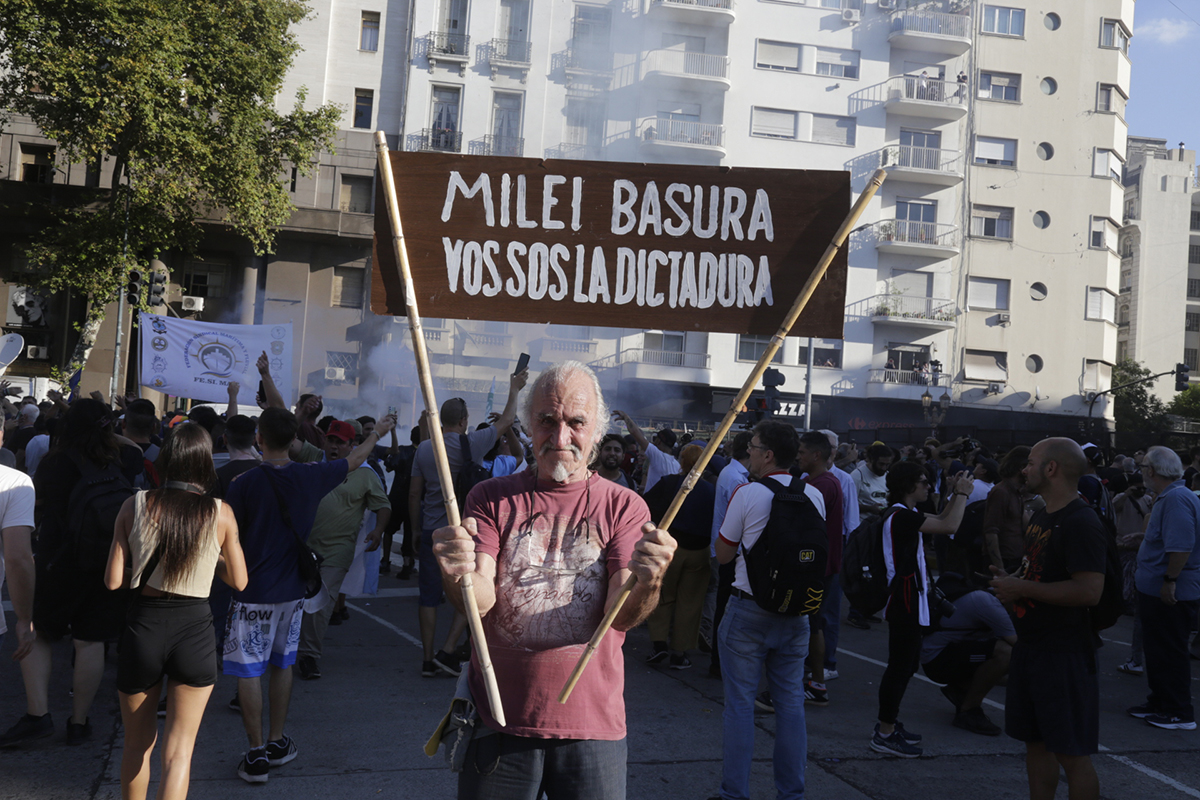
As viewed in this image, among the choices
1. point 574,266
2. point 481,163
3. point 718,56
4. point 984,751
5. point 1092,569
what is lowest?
point 984,751

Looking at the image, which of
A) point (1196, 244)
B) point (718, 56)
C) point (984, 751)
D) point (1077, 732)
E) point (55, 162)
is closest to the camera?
point (1077, 732)

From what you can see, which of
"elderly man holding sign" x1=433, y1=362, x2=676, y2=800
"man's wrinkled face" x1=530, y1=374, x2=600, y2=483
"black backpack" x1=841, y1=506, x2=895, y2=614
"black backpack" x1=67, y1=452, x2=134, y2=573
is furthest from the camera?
"black backpack" x1=841, y1=506, x2=895, y2=614

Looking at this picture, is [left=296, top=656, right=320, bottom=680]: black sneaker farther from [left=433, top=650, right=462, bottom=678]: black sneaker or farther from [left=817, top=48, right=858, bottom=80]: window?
[left=817, top=48, right=858, bottom=80]: window

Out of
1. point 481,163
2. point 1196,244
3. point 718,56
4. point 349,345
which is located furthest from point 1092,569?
point 1196,244

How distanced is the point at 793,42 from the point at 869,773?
110 ft

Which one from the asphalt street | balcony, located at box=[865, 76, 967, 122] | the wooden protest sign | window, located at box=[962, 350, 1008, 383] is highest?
balcony, located at box=[865, 76, 967, 122]

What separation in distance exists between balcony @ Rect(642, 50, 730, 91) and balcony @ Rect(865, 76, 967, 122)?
5.67m

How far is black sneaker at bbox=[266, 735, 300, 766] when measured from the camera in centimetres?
469

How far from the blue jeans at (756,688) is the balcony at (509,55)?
30.3 meters

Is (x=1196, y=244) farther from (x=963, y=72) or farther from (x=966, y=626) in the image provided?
(x=966, y=626)

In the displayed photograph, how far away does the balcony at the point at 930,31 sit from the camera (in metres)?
34.8

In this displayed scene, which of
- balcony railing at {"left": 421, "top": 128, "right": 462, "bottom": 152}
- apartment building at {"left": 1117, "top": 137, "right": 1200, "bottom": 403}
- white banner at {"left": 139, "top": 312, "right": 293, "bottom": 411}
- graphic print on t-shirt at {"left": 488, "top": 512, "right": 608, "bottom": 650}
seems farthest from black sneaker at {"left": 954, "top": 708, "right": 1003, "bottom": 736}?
apartment building at {"left": 1117, "top": 137, "right": 1200, "bottom": 403}

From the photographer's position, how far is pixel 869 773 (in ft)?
16.6

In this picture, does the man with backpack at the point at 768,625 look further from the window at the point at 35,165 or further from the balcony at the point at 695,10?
the balcony at the point at 695,10
